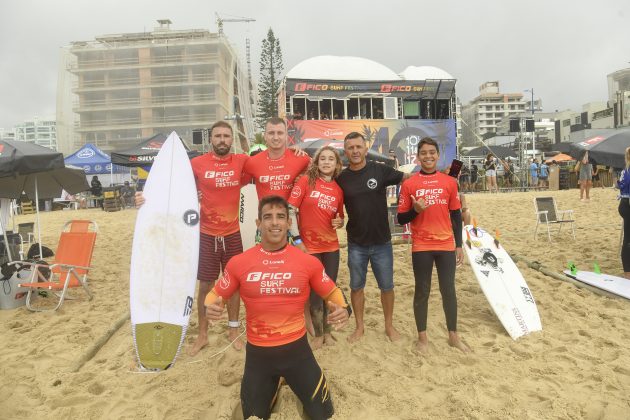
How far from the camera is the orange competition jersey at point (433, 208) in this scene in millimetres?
3396

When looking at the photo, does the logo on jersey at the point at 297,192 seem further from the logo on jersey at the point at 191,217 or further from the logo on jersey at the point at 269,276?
the logo on jersey at the point at 269,276

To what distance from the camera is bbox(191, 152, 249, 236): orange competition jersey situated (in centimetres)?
355

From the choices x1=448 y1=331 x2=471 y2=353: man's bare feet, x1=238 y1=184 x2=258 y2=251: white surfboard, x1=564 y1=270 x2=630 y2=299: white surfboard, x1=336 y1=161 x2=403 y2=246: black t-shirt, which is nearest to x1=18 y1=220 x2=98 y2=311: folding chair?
x1=238 y1=184 x2=258 y2=251: white surfboard

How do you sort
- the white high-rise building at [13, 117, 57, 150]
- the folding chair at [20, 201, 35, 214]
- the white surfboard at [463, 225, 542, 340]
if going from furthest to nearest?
the white high-rise building at [13, 117, 57, 150], the folding chair at [20, 201, 35, 214], the white surfboard at [463, 225, 542, 340]

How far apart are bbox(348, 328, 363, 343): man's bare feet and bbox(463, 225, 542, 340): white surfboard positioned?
1.33m

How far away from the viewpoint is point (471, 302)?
15.6ft

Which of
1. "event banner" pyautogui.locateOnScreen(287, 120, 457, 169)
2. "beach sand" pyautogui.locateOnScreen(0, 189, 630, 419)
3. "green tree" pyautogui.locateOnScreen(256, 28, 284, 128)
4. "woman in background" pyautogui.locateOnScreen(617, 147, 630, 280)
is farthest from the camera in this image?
"green tree" pyautogui.locateOnScreen(256, 28, 284, 128)

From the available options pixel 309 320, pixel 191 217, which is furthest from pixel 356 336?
pixel 191 217

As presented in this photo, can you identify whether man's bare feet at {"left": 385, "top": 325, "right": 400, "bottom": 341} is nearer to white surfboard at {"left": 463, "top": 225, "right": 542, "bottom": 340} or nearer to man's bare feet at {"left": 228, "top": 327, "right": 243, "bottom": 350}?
white surfboard at {"left": 463, "top": 225, "right": 542, "bottom": 340}

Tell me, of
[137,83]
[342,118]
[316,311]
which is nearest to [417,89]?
[342,118]

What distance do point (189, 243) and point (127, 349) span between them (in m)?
1.13

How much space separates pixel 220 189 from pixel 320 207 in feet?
2.85

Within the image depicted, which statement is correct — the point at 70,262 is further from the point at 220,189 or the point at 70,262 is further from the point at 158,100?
the point at 158,100

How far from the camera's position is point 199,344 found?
3662mm
